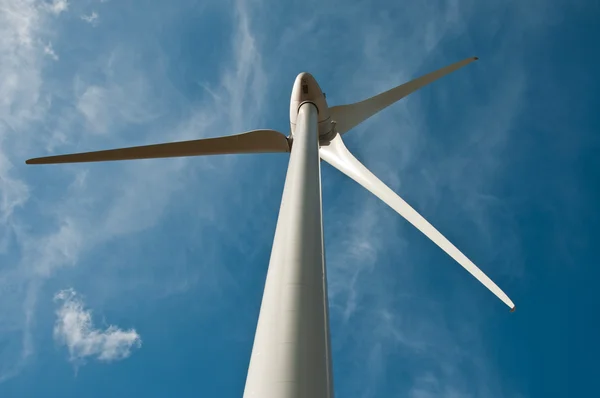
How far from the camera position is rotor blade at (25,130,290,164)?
683 inches

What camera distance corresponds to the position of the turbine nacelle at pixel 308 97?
20.8 meters

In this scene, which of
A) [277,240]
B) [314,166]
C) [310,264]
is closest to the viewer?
[310,264]

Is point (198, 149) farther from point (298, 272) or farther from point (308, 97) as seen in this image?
point (298, 272)

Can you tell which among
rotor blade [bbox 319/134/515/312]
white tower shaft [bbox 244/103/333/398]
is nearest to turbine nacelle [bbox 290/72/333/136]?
rotor blade [bbox 319/134/515/312]

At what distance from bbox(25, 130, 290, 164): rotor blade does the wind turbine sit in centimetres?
4

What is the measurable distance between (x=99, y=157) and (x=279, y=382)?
13980 mm

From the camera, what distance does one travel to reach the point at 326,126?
846 inches

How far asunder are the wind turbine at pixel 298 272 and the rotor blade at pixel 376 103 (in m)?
4.62

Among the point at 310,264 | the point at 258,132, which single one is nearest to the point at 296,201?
the point at 310,264

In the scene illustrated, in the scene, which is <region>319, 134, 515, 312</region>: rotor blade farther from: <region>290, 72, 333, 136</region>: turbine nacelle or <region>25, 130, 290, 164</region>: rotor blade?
<region>290, 72, 333, 136</region>: turbine nacelle

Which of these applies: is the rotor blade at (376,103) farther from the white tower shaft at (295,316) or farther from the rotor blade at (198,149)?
the white tower shaft at (295,316)

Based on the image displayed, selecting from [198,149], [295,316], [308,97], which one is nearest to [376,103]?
[308,97]

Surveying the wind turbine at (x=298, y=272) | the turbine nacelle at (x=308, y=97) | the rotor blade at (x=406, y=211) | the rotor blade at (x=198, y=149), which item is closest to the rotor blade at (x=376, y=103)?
the turbine nacelle at (x=308, y=97)

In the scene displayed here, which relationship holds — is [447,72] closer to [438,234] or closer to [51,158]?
[438,234]
